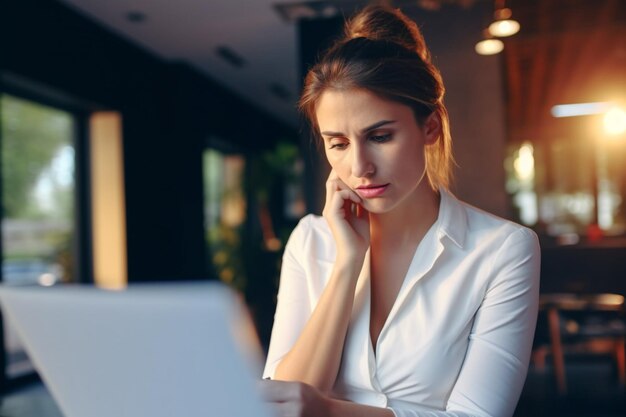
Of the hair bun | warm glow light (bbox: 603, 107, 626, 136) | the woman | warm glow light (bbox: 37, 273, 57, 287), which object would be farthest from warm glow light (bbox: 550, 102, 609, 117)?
the woman

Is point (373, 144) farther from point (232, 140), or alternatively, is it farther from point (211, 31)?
point (232, 140)

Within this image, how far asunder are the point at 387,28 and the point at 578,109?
9.81 meters

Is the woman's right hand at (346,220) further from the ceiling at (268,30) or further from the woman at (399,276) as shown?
the ceiling at (268,30)

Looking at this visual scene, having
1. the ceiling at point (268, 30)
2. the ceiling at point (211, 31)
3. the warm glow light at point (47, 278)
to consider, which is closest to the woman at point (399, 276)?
the ceiling at point (268, 30)

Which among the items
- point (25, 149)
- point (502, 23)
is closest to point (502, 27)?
point (502, 23)

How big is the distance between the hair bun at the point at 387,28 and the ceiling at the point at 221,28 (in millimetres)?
3646

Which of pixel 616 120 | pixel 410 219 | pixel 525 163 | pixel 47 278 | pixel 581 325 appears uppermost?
pixel 616 120

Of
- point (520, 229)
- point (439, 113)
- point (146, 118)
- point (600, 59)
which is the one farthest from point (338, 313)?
point (600, 59)

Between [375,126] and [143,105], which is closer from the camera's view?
[375,126]

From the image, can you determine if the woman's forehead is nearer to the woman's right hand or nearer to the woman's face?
the woman's face

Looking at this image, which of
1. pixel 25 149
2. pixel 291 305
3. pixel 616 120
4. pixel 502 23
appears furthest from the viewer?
pixel 616 120

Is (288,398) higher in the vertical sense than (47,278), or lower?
higher

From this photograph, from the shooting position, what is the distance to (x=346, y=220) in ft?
4.21

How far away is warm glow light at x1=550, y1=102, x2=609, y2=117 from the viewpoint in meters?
9.77
